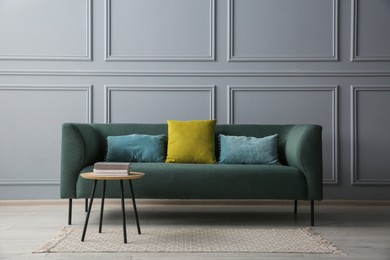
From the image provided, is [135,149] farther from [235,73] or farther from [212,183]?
[235,73]

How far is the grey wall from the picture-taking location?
4719 millimetres

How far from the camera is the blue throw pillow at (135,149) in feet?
13.2

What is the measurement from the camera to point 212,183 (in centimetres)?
360

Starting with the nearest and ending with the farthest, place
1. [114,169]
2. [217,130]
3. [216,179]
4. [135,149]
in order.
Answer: [114,169] < [216,179] < [135,149] < [217,130]

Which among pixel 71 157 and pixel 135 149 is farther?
pixel 135 149

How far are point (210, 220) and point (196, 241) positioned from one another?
0.84 m

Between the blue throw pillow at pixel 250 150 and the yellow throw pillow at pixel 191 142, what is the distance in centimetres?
12

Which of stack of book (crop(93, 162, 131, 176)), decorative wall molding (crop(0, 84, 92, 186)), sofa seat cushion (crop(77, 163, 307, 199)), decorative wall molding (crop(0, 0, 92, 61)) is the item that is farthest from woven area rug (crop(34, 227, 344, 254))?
decorative wall molding (crop(0, 0, 92, 61))

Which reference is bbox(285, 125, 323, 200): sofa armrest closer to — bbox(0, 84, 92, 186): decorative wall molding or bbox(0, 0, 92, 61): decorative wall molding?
bbox(0, 84, 92, 186): decorative wall molding

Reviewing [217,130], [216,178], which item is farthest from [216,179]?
[217,130]

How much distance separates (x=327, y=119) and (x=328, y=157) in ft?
1.06

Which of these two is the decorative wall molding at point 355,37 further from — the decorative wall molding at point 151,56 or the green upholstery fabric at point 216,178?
the green upholstery fabric at point 216,178

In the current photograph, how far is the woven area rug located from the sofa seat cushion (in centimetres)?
24

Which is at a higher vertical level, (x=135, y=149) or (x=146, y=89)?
(x=146, y=89)
